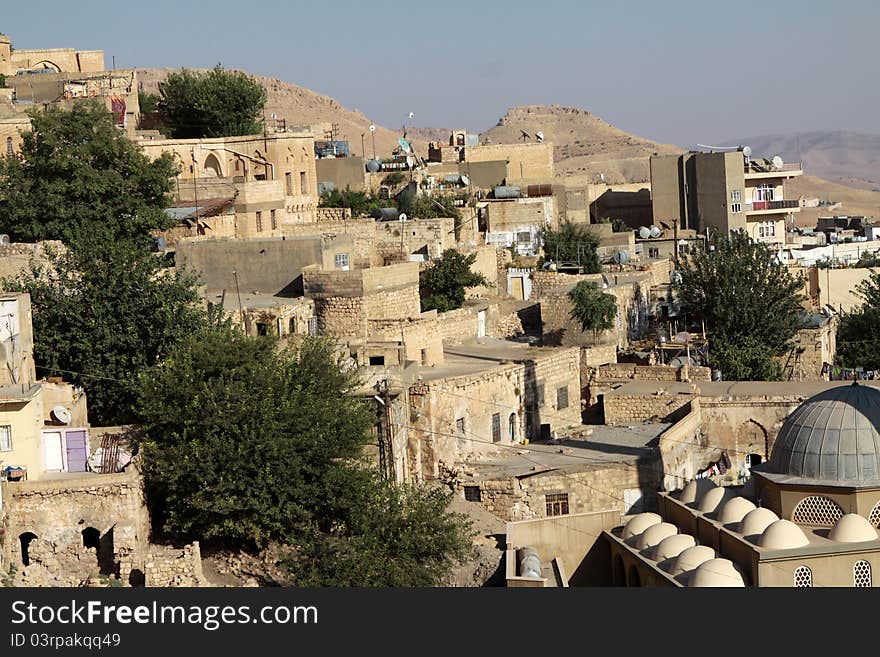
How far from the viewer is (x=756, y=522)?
20812 mm

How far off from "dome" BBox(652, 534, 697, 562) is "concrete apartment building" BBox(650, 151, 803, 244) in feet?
95.7

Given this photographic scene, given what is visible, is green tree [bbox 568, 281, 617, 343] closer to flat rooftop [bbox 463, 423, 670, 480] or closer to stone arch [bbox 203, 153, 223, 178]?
flat rooftop [bbox 463, 423, 670, 480]

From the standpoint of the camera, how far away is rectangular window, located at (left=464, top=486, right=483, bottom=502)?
24531 mm

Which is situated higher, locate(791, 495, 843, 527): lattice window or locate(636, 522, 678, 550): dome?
locate(791, 495, 843, 527): lattice window

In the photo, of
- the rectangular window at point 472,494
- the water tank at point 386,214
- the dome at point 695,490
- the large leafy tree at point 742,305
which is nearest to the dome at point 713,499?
the dome at point 695,490

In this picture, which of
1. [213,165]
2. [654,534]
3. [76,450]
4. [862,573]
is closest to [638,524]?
[654,534]

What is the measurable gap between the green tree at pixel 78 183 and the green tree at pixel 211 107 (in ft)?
38.7

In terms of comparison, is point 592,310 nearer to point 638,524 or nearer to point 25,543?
point 638,524

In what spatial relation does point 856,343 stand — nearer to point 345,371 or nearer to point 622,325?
point 622,325

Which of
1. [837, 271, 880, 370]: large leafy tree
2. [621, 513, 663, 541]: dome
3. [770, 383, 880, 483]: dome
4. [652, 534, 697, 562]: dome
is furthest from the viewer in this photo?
[837, 271, 880, 370]: large leafy tree

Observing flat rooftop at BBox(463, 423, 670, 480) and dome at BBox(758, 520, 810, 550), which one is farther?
flat rooftop at BBox(463, 423, 670, 480)

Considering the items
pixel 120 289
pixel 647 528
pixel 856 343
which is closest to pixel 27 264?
pixel 120 289

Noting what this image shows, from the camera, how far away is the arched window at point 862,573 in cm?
2012

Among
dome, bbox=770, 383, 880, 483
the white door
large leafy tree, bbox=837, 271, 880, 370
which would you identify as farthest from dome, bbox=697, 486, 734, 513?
large leafy tree, bbox=837, 271, 880, 370
